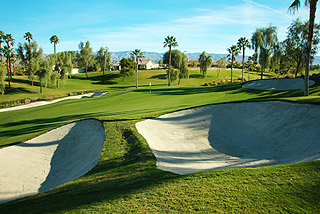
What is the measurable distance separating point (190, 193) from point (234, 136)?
8.56m

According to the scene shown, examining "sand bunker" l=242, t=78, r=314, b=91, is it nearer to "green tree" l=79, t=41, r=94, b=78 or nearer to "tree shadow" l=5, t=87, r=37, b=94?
"tree shadow" l=5, t=87, r=37, b=94

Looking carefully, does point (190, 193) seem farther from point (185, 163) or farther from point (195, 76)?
point (195, 76)

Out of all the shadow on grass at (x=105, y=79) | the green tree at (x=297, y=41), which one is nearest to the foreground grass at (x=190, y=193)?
the green tree at (x=297, y=41)

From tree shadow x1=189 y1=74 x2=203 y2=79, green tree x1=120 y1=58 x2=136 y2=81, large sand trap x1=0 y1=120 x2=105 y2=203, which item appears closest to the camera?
large sand trap x1=0 y1=120 x2=105 y2=203

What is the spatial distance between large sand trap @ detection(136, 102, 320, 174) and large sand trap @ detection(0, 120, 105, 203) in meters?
3.22

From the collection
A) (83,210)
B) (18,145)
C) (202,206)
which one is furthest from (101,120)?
(202,206)

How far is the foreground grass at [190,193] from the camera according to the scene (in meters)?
4.97

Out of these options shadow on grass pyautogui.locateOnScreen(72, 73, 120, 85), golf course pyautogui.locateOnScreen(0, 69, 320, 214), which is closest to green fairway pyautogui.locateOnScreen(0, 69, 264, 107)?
shadow on grass pyautogui.locateOnScreen(72, 73, 120, 85)

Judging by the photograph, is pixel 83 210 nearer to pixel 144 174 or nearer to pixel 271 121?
pixel 144 174

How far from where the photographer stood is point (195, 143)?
12461mm

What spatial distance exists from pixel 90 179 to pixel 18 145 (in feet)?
29.7

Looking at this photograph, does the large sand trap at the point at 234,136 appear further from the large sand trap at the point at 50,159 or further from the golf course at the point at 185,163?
the large sand trap at the point at 50,159

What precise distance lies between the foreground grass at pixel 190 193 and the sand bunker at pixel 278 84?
27.7 metres

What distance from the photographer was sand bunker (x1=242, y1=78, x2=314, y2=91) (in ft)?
99.6
